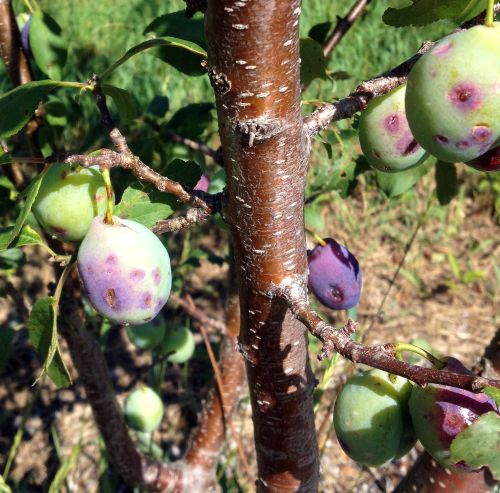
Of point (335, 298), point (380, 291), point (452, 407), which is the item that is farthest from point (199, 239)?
point (452, 407)

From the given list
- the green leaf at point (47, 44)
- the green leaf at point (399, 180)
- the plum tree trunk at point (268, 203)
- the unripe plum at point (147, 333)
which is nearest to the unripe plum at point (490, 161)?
the plum tree trunk at point (268, 203)

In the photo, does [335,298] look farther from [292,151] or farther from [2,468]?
[2,468]

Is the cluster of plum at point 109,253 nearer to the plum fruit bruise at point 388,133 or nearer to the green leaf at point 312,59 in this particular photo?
the plum fruit bruise at point 388,133

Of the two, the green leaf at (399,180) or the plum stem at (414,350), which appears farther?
the green leaf at (399,180)

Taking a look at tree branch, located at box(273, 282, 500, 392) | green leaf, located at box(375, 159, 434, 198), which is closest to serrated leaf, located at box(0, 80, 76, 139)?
tree branch, located at box(273, 282, 500, 392)

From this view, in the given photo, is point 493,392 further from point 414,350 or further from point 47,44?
point 47,44
